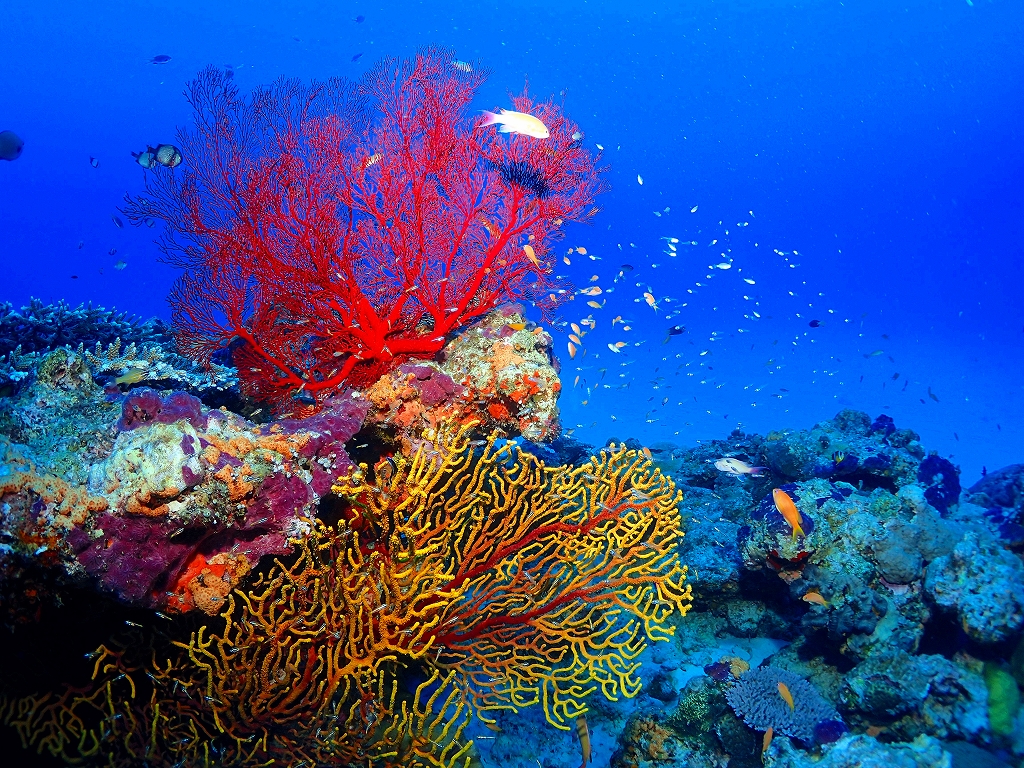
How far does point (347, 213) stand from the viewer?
5297 mm

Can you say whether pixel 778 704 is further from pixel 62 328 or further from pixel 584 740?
pixel 62 328

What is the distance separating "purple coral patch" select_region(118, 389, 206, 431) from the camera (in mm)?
3391

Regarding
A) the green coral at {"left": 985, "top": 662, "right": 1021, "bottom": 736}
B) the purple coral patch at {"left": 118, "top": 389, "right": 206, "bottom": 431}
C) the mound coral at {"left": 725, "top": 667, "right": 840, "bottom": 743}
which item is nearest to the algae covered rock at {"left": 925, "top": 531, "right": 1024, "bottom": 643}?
the green coral at {"left": 985, "top": 662, "right": 1021, "bottom": 736}

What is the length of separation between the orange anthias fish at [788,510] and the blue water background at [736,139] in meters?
42.8

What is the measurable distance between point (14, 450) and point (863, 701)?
26.5 feet

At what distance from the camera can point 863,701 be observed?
17.3 feet

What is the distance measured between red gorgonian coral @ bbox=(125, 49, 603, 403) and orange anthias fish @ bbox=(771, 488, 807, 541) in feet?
13.8

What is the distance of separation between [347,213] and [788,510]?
6.40 metres

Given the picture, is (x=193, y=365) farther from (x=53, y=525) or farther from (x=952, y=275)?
(x=952, y=275)

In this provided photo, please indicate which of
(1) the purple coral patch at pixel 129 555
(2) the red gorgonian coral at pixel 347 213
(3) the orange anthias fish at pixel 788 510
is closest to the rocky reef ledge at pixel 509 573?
(1) the purple coral patch at pixel 129 555

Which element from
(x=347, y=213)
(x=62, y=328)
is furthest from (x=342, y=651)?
(x=62, y=328)

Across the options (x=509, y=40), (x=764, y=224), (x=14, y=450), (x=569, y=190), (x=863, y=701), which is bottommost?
(x=14, y=450)

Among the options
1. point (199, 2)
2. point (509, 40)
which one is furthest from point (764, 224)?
point (199, 2)

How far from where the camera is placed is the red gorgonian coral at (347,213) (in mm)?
5059
